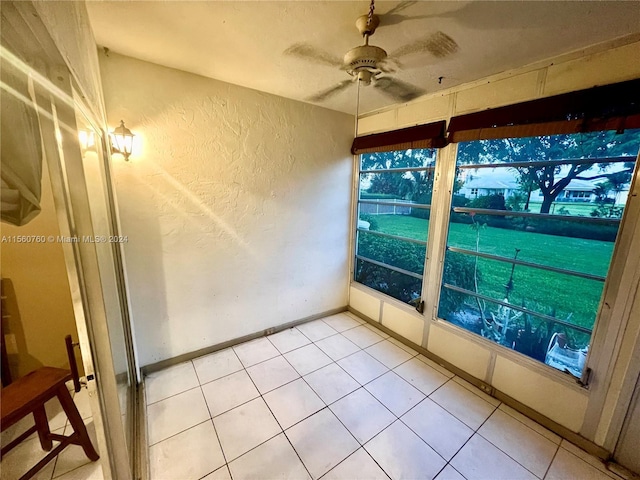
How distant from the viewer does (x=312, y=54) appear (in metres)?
1.73

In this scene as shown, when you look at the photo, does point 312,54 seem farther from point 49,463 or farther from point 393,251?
point 49,463

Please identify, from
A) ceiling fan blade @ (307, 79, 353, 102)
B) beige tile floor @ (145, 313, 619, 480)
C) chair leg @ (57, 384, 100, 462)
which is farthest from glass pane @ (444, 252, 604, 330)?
chair leg @ (57, 384, 100, 462)

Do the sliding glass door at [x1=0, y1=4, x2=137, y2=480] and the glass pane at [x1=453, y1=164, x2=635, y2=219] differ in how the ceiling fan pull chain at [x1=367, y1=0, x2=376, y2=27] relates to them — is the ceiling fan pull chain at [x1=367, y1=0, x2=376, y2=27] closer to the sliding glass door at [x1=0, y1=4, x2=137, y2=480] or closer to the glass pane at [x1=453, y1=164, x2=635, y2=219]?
the sliding glass door at [x1=0, y1=4, x2=137, y2=480]

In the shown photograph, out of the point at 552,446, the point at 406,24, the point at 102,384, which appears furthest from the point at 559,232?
the point at 102,384

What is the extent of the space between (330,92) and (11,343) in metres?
3.24

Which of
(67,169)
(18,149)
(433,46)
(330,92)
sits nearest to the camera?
(18,149)

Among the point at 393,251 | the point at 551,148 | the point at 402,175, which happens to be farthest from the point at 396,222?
the point at 551,148

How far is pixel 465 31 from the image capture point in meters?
1.45

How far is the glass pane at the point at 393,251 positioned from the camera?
8.81ft

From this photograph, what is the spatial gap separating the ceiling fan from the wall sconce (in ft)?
4.21

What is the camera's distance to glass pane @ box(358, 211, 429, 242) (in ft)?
8.58

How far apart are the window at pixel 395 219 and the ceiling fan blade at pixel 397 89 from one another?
0.52 m

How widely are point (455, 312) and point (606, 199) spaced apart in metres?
1.35

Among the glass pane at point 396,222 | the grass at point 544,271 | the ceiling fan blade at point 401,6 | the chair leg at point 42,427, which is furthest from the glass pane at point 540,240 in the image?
the chair leg at point 42,427
